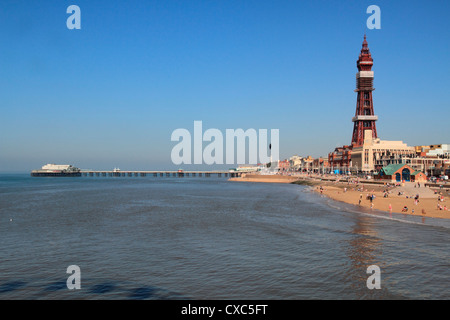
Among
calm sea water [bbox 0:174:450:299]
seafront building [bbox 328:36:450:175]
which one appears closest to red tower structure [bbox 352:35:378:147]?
seafront building [bbox 328:36:450:175]

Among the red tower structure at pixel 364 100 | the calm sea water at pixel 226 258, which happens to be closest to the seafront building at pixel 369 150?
the red tower structure at pixel 364 100

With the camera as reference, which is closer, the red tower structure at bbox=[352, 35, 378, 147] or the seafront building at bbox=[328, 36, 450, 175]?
the seafront building at bbox=[328, 36, 450, 175]

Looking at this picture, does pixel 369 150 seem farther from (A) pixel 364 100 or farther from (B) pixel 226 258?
(B) pixel 226 258

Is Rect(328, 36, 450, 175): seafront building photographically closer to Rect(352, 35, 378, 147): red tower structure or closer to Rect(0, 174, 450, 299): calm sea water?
Rect(352, 35, 378, 147): red tower structure

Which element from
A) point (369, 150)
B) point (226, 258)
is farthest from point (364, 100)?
point (226, 258)

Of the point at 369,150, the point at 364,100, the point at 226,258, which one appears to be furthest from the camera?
the point at 364,100

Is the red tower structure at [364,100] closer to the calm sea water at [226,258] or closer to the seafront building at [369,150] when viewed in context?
the seafront building at [369,150]

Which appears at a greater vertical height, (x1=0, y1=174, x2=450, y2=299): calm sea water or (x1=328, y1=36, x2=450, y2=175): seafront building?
(x1=328, y1=36, x2=450, y2=175): seafront building

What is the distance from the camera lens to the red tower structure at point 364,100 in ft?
543

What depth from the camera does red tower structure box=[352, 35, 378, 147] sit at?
165375mm

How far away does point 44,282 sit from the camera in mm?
15938

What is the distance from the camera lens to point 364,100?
171500mm

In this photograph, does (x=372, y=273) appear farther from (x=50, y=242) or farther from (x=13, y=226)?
(x=13, y=226)
